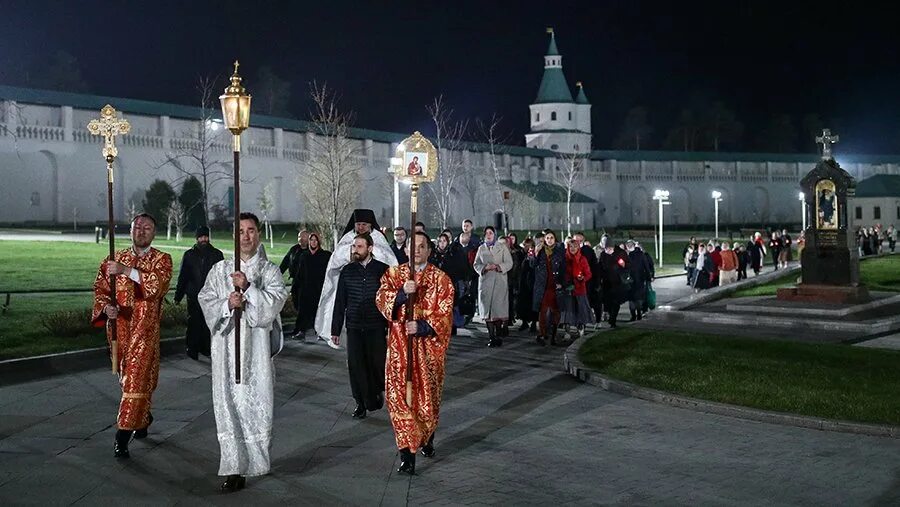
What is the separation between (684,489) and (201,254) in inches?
308

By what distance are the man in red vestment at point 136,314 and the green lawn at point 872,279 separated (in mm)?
17334

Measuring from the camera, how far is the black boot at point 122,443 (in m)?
7.22

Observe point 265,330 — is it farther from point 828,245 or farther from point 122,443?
point 828,245

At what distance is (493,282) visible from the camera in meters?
14.7

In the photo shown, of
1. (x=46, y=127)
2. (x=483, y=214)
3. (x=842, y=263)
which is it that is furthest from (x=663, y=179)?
(x=842, y=263)

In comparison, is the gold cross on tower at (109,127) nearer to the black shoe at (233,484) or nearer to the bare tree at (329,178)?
the black shoe at (233,484)

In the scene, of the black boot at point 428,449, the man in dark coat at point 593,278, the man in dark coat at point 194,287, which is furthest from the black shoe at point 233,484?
the man in dark coat at point 593,278

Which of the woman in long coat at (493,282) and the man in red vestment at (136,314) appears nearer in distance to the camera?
the man in red vestment at (136,314)

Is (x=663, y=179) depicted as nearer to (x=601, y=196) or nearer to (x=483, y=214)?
(x=601, y=196)

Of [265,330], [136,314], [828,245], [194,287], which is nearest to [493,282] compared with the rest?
[194,287]

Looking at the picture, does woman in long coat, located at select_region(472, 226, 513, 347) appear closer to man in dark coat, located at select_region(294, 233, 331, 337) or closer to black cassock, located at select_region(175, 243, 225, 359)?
man in dark coat, located at select_region(294, 233, 331, 337)

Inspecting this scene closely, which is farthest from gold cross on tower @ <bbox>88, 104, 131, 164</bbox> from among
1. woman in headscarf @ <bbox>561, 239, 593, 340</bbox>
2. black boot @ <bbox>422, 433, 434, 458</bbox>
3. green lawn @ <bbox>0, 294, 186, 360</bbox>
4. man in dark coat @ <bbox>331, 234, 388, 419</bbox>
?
woman in headscarf @ <bbox>561, 239, 593, 340</bbox>

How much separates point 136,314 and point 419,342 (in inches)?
90.6

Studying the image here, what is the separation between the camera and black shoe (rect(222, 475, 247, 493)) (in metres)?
6.30
